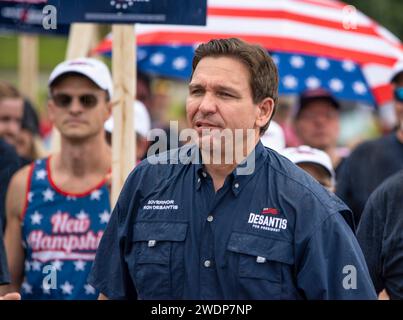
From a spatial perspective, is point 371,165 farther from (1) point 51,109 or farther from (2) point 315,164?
(1) point 51,109

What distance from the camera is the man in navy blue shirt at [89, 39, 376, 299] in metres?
4.50

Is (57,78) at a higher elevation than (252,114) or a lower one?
higher

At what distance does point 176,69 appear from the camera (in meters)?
9.82

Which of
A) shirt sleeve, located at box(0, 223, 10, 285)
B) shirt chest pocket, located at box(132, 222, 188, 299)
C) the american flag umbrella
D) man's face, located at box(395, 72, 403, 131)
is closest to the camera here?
shirt chest pocket, located at box(132, 222, 188, 299)

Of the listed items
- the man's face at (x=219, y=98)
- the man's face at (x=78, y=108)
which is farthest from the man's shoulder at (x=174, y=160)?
the man's face at (x=78, y=108)

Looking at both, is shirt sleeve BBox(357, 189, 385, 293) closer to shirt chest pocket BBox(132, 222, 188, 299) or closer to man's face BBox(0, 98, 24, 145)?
shirt chest pocket BBox(132, 222, 188, 299)

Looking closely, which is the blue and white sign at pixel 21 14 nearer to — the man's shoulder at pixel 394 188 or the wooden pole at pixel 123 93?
the wooden pole at pixel 123 93

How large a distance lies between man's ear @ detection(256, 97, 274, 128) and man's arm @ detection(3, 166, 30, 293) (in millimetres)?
2371

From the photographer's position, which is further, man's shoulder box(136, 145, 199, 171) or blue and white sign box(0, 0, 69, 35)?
blue and white sign box(0, 0, 69, 35)

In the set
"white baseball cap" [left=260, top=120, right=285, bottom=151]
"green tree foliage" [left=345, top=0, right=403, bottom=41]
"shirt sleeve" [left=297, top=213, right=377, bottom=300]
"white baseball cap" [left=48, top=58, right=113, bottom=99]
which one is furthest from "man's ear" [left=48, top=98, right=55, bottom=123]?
"green tree foliage" [left=345, top=0, right=403, bottom=41]

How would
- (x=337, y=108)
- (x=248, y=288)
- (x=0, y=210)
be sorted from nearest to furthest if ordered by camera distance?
(x=248, y=288) → (x=0, y=210) → (x=337, y=108)

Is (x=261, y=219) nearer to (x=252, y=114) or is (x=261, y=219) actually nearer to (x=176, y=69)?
(x=252, y=114)
